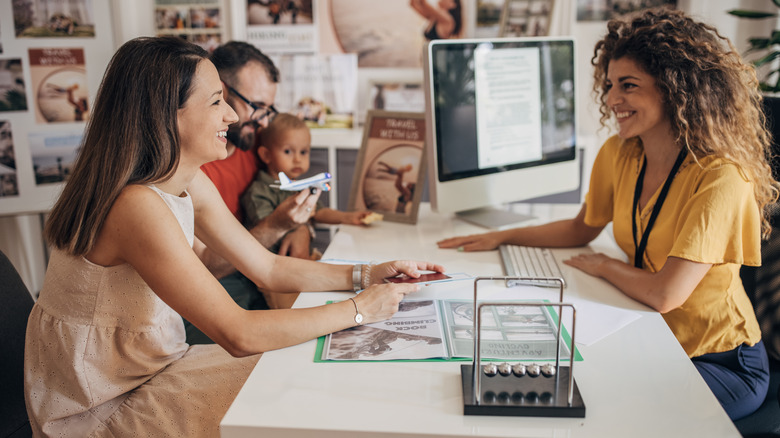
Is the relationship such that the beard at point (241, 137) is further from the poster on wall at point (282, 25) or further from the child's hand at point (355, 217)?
the poster on wall at point (282, 25)

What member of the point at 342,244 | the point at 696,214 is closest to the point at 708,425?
the point at 696,214

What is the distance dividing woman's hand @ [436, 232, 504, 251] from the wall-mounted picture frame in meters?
0.27

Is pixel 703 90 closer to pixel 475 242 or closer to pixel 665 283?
pixel 665 283

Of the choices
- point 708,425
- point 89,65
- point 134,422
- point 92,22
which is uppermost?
point 92,22

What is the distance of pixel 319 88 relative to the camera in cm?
333

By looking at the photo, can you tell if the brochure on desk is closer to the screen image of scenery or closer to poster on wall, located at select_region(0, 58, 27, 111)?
the screen image of scenery

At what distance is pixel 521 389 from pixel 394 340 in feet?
0.95

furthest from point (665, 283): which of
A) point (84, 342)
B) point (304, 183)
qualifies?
point (84, 342)

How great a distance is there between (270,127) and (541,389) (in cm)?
150

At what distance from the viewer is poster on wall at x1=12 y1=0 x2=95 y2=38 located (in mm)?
2707

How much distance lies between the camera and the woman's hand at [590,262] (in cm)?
158

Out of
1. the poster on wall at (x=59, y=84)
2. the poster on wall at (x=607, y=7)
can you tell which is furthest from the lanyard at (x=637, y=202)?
the poster on wall at (x=59, y=84)

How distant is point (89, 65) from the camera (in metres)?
2.88

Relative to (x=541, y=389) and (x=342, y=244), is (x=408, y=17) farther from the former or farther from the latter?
(x=541, y=389)
